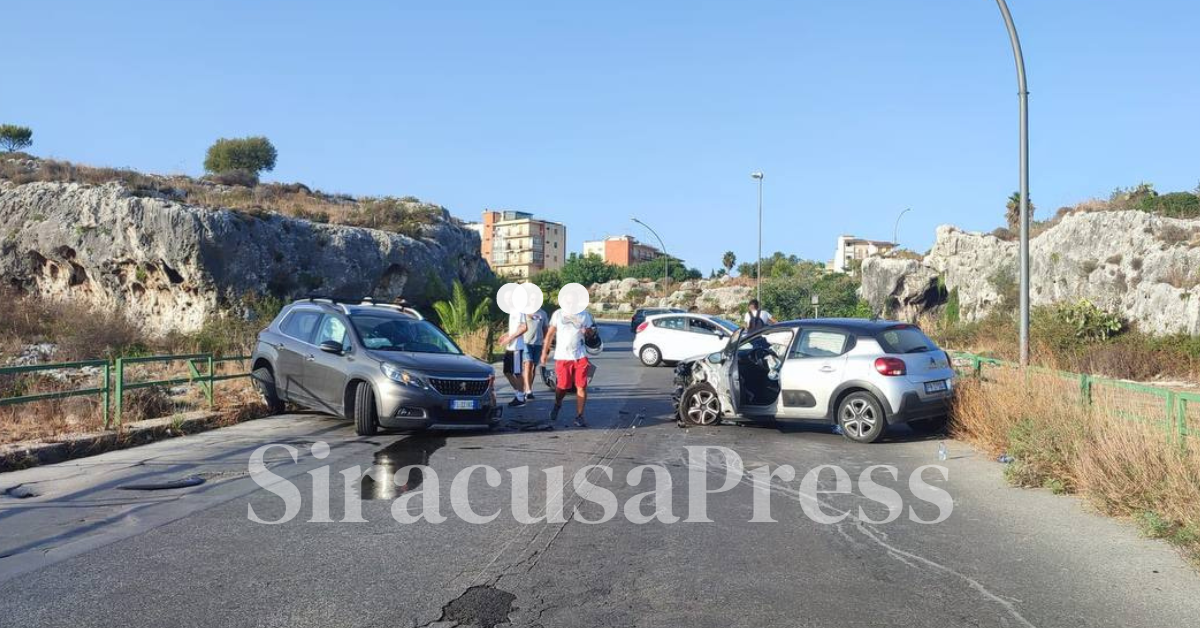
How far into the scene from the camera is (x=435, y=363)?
11.2 meters

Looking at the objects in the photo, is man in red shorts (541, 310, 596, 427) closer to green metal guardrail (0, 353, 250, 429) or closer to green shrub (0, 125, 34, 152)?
green metal guardrail (0, 353, 250, 429)

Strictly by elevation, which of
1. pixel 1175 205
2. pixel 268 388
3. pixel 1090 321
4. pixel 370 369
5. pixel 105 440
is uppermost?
pixel 1175 205

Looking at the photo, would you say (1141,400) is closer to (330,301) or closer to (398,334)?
(398,334)

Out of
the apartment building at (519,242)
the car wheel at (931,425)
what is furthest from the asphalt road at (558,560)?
the apartment building at (519,242)

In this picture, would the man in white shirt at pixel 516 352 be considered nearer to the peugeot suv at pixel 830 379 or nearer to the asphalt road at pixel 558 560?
the peugeot suv at pixel 830 379

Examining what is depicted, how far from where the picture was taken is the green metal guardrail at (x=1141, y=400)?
744cm

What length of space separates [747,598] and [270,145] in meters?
66.9

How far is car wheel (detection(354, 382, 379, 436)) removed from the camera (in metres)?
10.7

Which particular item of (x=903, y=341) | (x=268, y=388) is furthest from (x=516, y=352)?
(x=903, y=341)

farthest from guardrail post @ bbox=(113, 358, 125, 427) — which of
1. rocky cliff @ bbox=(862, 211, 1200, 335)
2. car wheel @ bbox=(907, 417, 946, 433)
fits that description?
rocky cliff @ bbox=(862, 211, 1200, 335)

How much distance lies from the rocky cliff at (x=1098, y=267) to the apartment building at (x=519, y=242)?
103 metres

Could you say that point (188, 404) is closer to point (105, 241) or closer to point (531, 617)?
point (531, 617)

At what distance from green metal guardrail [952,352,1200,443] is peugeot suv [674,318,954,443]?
128cm

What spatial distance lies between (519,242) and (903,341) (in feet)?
447
